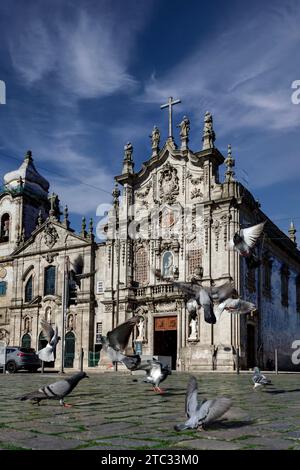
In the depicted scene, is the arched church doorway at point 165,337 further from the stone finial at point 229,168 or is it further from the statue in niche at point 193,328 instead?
the stone finial at point 229,168

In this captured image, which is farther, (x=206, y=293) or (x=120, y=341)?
A: (x=120, y=341)

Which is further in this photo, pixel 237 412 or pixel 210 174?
pixel 210 174

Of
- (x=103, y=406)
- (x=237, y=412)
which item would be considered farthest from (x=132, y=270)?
(x=237, y=412)

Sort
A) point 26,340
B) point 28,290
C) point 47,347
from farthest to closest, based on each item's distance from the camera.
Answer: point 28,290 → point 26,340 → point 47,347

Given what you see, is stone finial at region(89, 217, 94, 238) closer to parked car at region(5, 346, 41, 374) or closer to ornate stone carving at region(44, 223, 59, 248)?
ornate stone carving at region(44, 223, 59, 248)

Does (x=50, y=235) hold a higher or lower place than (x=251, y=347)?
higher

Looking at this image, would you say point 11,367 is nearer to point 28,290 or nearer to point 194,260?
point 28,290

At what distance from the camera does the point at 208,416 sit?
19.6 ft

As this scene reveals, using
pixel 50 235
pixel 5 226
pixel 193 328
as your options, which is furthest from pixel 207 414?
pixel 5 226

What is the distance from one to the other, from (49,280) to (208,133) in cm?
1647

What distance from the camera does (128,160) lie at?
40.1 metres

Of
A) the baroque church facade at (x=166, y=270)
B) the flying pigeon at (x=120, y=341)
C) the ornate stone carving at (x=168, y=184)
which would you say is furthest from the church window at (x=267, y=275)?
the flying pigeon at (x=120, y=341)
